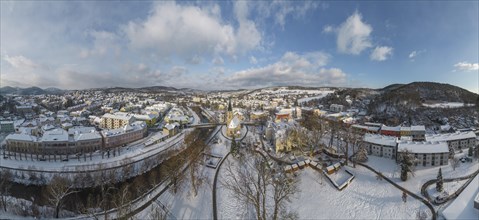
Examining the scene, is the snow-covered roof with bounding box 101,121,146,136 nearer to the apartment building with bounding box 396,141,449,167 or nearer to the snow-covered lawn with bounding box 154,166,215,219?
the snow-covered lawn with bounding box 154,166,215,219

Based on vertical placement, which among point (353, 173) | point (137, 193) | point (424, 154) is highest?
point (424, 154)

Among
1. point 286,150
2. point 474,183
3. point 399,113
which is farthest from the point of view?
point 399,113

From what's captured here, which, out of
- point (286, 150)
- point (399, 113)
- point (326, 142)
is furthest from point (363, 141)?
point (399, 113)

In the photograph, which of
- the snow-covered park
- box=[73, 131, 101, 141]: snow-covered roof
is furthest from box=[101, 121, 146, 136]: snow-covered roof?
the snow-covered park

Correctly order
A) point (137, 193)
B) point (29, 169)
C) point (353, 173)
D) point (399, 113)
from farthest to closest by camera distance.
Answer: point (399, 113)
point (29, 169)
point (353, 173)
point (137, 193)

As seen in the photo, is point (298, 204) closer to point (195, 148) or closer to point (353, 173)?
point (353, 173)

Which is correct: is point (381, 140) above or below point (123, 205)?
above

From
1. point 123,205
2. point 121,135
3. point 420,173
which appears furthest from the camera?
point 121,135

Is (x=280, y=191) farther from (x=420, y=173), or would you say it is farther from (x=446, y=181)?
(x=420, y=173)

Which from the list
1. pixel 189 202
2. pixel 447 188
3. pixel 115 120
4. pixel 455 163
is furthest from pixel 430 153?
pixel 115 120

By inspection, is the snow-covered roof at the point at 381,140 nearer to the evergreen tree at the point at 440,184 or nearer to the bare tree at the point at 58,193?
the evergreen tree at the point at 440,184
